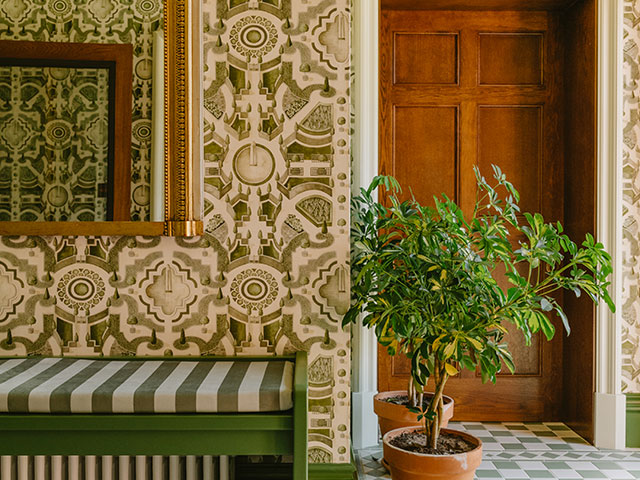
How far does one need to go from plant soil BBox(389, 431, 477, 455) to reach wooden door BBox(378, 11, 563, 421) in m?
0.81

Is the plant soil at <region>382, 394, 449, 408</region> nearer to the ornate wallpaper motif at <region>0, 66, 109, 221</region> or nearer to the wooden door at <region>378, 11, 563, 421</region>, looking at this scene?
the wooden door at <region>378, 11, 563, 421</region>

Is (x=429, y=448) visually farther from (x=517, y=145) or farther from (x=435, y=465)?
(x=517, y=145)

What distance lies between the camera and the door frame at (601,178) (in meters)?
2.79

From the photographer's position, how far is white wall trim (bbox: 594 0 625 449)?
279cm

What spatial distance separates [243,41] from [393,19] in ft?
4.25

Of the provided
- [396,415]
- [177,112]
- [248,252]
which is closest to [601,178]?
[396,415]

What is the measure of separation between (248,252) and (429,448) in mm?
→ 984

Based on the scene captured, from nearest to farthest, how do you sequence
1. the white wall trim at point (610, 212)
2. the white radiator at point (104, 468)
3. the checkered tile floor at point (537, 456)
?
the white radiator at point (104, 468) → the checkered tile floor at point (537, 456) → the white wall trim at point (610, 212)

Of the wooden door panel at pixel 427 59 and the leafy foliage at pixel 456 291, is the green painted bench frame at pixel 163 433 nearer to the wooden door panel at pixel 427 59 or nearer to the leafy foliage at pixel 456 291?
the leafy foliage at pixel 456 291

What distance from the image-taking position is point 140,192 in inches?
81.6

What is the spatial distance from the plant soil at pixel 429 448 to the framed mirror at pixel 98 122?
44.6 inches

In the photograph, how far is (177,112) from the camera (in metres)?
2.07

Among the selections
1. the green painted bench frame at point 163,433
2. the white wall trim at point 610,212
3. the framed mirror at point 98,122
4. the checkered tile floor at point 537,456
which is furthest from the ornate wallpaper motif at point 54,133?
the white wall trim at point 610,212

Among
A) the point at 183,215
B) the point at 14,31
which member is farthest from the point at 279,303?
the point at 14,31
